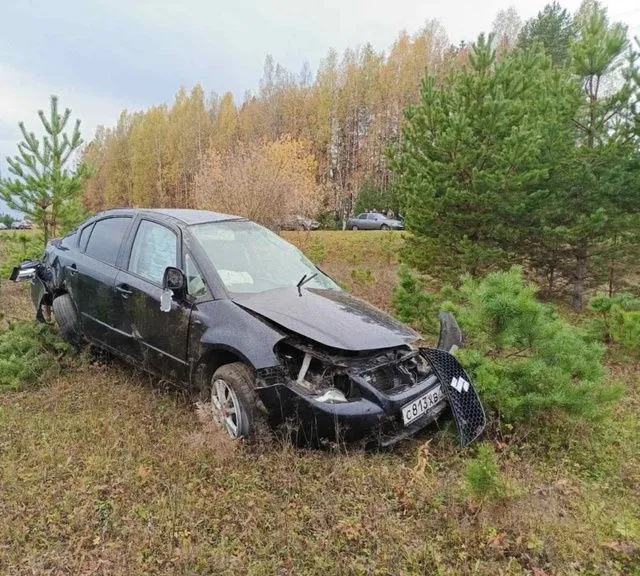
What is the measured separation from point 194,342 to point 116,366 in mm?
1796

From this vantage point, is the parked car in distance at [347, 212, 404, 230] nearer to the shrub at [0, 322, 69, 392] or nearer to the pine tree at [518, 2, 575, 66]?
the pine tree at [518, 2, 575, 66]

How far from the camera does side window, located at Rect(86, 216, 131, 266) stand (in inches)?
179

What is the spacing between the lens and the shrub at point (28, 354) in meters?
4.54

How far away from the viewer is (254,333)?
3318 mm

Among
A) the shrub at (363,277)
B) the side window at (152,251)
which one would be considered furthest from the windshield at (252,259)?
the shrub at (363,277)

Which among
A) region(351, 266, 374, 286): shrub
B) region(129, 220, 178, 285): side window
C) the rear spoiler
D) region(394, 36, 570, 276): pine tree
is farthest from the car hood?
region(351, 266, 374, 286): shrub

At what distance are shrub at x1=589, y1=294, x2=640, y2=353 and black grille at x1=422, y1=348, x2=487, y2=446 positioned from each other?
3.23 m

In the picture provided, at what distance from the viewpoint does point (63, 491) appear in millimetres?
2916

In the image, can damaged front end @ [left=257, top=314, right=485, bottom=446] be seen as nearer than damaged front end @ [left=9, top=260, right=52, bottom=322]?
Yes

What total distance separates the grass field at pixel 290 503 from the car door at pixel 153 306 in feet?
1.41

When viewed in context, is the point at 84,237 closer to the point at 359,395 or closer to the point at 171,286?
the point at 171,286

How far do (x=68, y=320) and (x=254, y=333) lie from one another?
8.90 feet

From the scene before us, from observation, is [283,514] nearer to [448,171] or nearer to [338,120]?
[448,171]

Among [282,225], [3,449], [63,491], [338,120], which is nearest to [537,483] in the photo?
[63,491]
